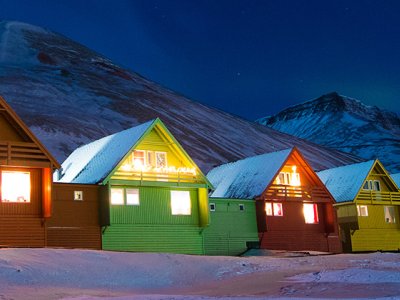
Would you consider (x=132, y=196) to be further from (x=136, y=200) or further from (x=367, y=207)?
(x=367, y=207)

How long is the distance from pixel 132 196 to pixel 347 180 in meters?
24.3

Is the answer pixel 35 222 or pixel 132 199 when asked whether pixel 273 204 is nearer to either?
pixel 132 199

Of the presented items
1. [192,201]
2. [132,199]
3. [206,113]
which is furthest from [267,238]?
[206,113]

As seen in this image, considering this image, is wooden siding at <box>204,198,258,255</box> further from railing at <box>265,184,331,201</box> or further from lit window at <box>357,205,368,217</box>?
lit window at <box>357,205,368,217</box>

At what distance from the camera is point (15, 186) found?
35375mm

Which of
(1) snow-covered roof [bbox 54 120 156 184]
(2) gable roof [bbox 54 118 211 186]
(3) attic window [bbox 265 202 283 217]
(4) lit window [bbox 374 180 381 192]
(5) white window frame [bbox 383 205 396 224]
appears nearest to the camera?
(2) gable roof [bbox 54 118 211 186]

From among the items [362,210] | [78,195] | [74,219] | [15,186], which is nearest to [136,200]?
[78,195]

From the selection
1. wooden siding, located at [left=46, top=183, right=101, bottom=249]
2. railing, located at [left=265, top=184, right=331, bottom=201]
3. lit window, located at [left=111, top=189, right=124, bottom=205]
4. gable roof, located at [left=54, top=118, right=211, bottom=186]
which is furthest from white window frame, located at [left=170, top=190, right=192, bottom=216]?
railing, located at [left=265, top=184, right=331, bottom=201]

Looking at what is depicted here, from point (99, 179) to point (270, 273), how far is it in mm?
17126

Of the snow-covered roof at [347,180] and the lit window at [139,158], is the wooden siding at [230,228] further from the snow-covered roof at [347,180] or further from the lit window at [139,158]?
the snow-covered roof at [347,180]

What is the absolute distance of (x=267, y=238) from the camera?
160ft

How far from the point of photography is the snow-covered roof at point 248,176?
4919 centimetres

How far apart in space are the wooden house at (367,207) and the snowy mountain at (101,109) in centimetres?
4775

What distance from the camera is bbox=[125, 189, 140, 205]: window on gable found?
41744 mm
